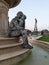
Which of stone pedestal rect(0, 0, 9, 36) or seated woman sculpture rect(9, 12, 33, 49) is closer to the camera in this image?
seated woman sculpture rect(9, 12, 33, 49)

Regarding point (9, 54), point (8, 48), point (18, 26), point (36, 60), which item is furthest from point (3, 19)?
point (36, 60)

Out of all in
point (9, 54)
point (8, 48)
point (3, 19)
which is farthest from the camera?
point (3, 19)

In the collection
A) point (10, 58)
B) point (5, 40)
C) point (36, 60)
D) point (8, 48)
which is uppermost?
point (5, 40)

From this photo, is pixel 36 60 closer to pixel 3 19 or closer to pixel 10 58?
pixel 10 58

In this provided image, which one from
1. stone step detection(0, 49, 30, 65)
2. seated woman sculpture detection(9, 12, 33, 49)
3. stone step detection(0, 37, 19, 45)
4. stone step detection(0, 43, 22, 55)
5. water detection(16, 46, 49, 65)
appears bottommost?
water detection(16, 46, 49, 65)

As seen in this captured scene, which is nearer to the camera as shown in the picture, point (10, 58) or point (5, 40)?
point (10, 58)

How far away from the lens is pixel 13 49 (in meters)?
5.18

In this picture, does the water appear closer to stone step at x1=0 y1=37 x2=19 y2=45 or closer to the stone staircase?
the stone staircase

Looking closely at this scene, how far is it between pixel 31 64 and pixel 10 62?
0.67 m

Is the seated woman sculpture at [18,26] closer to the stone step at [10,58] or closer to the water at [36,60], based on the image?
the water at [36,60]

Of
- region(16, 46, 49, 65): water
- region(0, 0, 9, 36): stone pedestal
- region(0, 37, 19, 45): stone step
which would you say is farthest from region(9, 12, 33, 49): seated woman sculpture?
region(16, 46, 49, 65): water

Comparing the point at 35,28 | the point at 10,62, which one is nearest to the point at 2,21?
the point at 10,62

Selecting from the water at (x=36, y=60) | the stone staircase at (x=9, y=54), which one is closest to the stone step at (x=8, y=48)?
the stone staircase at (x=9, y=54)

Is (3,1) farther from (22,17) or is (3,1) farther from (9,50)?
(9,50)
